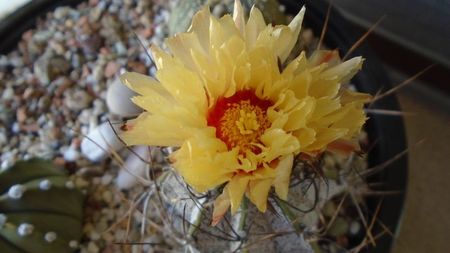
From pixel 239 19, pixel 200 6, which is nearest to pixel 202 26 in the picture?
pixel 239 19

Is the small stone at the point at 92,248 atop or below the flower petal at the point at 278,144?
below

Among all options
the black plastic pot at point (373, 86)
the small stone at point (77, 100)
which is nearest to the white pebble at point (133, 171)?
the small stone at point (77, 100)

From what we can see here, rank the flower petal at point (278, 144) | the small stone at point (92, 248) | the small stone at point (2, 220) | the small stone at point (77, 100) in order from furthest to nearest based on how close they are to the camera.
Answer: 1. the small stone at point (77, 100)
2. the small stone at point (92, 248)
3. the small stone at point (2, 220)
4. the flower petal at point (278, 144)

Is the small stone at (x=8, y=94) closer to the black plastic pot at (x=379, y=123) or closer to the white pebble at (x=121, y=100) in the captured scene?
the white pebble at (x=121, y=100)

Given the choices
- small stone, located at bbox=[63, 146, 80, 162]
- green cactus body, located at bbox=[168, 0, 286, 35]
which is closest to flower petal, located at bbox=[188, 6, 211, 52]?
green cactus body, located at bbox=[168, 0, 286, 35]

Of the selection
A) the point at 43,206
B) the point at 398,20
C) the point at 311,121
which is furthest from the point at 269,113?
the point at 398,20

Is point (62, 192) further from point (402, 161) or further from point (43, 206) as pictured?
point (402, 161)
